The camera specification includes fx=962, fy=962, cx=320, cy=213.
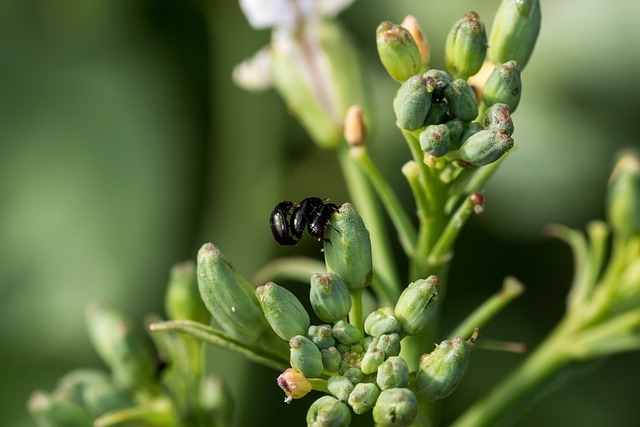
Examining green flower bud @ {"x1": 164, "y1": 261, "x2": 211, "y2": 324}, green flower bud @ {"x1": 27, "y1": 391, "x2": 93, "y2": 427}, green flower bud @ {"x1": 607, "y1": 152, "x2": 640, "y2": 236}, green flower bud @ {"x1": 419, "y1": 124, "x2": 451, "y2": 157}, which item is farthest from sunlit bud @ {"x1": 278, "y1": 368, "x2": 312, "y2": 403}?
green flower bud @ {"x1": 607, "y1": 152, "x2": 640, "y2": 236}

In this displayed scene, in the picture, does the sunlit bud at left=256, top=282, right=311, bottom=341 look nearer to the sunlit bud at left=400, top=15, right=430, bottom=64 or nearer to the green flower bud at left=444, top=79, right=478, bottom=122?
the green flower bud at left=444, top=79, right=478, bottom=122

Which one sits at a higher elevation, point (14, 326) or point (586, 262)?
point (14, 326)

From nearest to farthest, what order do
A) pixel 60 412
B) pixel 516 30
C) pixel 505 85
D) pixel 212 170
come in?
pixel 505 85
pixel 516 30
pixel 60 412
pixel 212 170

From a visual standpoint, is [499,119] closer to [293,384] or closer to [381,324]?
[381,324]

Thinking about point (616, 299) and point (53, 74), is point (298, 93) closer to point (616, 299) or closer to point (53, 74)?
point (616, 299)

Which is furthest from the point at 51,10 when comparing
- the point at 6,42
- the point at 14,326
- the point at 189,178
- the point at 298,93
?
the point at 298,93

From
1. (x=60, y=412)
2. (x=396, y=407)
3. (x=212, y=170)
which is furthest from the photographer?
(x=212, y=170)

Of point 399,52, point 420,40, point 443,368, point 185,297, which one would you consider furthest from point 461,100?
point 185,297

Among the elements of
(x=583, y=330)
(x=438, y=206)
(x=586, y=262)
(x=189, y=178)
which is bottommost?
(x=583, y=330)
